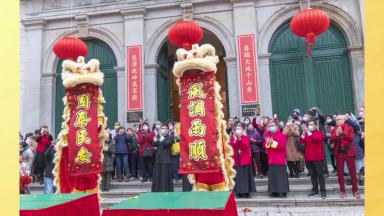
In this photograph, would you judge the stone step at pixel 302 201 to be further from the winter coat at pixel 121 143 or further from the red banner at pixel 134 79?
the red banner at pixel 134 79

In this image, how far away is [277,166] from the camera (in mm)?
6598

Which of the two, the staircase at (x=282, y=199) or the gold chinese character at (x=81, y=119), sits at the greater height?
the gold chinese character at (x=81, y=119)

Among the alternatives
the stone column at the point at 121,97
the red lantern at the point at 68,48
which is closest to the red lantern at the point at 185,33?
the red lantern at the point at 68,48

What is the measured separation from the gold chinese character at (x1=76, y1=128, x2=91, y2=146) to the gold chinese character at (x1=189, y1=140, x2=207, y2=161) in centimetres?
204

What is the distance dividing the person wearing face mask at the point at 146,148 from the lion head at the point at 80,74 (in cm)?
242

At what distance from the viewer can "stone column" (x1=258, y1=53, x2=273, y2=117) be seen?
996 cm

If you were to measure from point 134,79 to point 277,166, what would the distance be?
610cm

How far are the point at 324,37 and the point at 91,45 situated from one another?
8658 mm

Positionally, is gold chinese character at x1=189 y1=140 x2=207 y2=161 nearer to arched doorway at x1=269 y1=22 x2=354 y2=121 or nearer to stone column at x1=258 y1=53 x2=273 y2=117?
stone column at x1=258 y1=53 x2=273 y2=117

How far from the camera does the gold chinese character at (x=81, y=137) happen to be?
571 cm

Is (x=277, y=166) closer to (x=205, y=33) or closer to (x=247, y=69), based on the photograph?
(x=247, y=69)

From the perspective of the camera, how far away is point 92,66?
20.0ft

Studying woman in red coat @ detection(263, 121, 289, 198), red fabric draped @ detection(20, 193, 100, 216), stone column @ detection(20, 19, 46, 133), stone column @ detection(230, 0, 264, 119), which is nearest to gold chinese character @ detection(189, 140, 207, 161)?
red fabric draped @ detection(20, 193, 100, 216)
